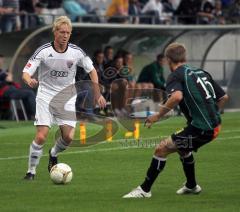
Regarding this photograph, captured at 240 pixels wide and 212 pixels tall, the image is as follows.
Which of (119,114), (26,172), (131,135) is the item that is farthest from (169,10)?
(26,172)

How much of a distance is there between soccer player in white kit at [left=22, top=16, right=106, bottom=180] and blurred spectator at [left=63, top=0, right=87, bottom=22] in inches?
592

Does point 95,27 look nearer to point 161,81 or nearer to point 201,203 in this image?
point 161,81

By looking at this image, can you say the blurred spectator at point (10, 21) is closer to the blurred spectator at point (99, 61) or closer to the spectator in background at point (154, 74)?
the blurred spectator at point (99, 61)

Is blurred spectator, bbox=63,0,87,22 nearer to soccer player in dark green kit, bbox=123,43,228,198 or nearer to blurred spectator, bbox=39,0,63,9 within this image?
blurred spectator, bbox=39,0,63,9

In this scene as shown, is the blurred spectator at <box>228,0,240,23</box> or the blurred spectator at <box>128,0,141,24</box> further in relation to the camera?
the blurred spectator at <box>228,0,240,23</box>

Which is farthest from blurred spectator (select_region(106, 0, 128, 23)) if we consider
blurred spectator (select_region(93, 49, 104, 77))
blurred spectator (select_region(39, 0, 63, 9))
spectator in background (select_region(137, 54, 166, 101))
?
blurred spectator (select_region(93, 49, 104, 77))

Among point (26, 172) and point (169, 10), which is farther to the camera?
point (169, 10)

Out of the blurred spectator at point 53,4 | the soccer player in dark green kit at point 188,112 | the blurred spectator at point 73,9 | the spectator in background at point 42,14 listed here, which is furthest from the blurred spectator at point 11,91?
the soccer player in dark green kit at point 188,112

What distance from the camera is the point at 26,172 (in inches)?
631

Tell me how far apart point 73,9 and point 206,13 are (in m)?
5.18

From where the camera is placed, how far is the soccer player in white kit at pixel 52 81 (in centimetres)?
1506

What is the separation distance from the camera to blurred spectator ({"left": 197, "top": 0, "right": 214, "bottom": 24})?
1318 inches

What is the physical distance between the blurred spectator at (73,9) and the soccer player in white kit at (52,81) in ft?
49.3

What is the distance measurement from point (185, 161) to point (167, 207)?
1.18m
